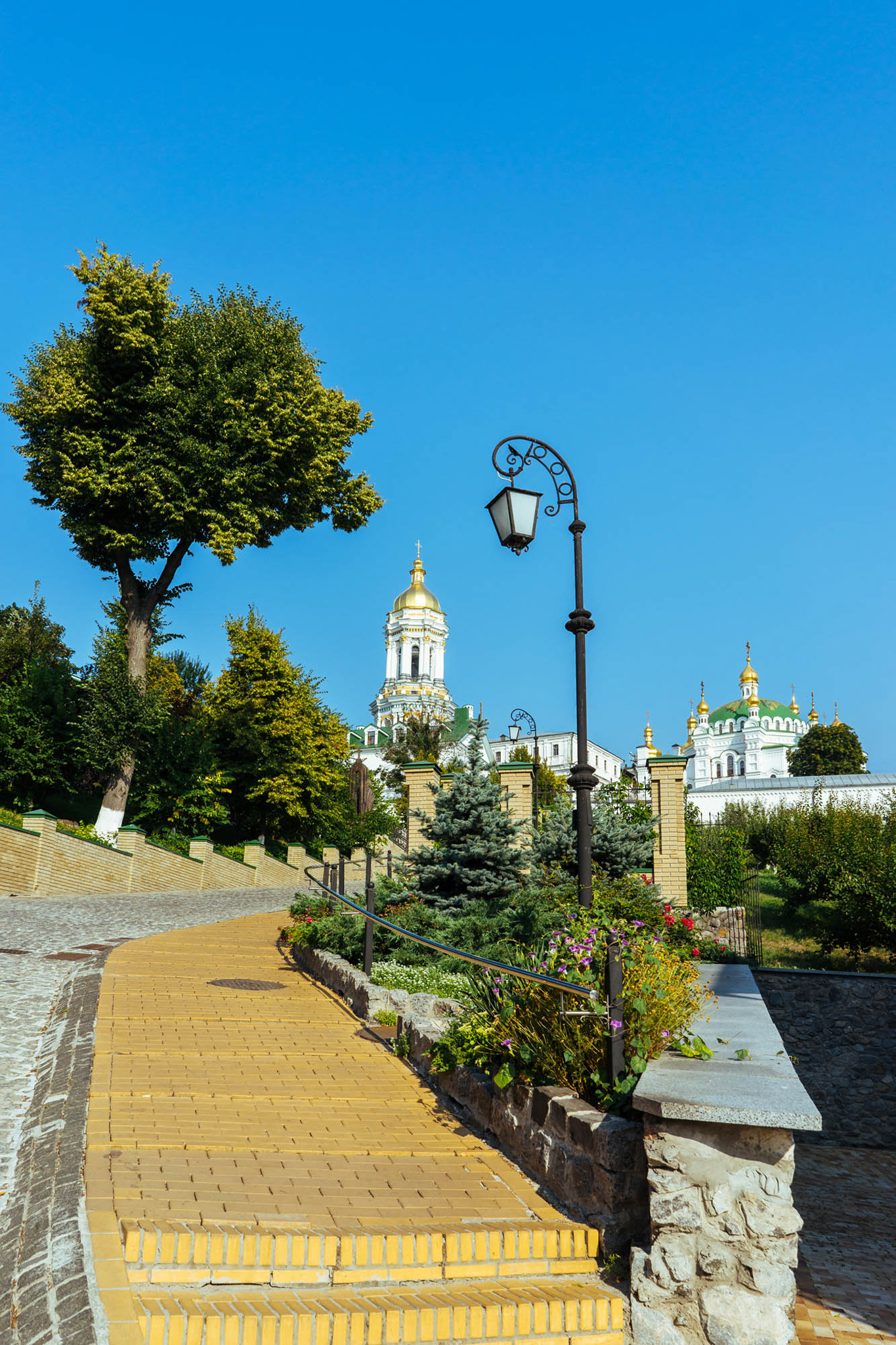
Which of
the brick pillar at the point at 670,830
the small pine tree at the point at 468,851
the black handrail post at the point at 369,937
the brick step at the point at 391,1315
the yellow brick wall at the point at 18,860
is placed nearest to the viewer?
the brick step at the point at 391,1315

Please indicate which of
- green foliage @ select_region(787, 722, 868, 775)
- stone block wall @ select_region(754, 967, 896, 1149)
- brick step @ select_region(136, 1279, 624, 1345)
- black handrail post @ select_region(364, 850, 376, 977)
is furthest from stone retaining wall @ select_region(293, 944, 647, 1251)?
green foliage @ select_region(787, 722, 868, 775)

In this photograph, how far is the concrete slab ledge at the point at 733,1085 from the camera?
373 cm

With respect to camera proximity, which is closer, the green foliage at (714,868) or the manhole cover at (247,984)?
the manhole cover at (247,984)

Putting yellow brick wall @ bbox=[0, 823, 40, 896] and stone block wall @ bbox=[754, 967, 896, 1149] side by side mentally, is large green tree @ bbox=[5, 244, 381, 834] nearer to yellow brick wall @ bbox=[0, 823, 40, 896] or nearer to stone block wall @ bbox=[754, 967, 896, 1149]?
yellow brick wall @ bbox=[0, 823, 40, 896]

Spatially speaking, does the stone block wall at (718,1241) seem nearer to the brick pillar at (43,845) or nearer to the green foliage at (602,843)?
the green foliage at (602,843)

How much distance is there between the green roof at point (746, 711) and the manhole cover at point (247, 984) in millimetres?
115236

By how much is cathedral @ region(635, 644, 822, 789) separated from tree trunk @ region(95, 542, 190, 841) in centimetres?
9768

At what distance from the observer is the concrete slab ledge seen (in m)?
3.73

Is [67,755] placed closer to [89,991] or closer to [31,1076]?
[89,991]

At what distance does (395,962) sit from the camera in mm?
9891

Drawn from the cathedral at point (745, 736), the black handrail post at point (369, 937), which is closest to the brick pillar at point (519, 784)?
the black handrail post at point (369, 937)

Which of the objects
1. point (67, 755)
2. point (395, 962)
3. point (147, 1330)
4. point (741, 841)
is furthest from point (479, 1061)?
point (67, 755)

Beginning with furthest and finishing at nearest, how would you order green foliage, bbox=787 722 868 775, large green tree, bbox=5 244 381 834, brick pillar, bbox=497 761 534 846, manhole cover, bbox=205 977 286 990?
green foliage, bbox=787 722 868 775, large green tree, bbox=5 244 381 834, brick pillar, bbox=497 761 534 846, manhole cover, bbox=205 977 286 990

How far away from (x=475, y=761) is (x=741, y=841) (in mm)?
8911
